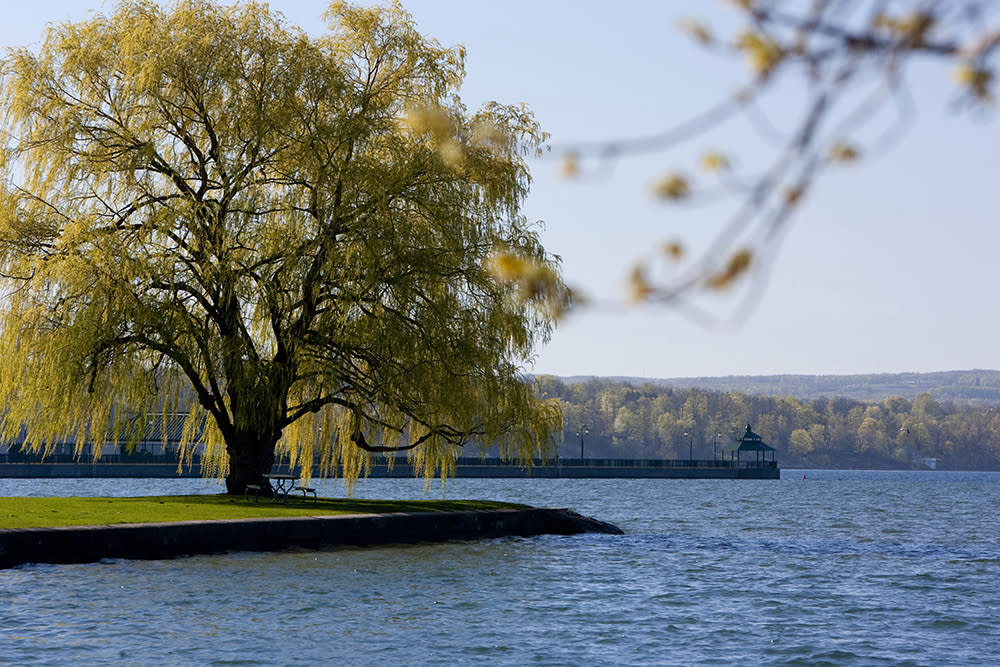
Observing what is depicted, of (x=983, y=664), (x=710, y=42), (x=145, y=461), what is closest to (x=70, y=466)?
(x=145, y=461)

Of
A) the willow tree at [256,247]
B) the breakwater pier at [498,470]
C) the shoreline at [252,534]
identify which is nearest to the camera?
the shoreline at [252,534]

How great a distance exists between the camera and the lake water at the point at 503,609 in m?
15.3

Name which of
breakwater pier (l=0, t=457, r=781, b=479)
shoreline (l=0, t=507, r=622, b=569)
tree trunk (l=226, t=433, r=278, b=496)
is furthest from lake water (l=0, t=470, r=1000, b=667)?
breakwater pier (l=0, t=457, r=781, b=479)

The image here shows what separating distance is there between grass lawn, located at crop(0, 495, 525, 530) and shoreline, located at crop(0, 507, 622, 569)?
0.69 metres

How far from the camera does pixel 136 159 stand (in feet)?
91.8

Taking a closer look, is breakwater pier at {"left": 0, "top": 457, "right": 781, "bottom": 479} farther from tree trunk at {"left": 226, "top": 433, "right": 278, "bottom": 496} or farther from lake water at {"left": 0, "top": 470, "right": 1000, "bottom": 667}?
lake water at {"left": 0, "top": 470, "right": 1000, "bottom": 667}

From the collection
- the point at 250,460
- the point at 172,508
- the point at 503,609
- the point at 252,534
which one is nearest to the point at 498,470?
the point at 250,460

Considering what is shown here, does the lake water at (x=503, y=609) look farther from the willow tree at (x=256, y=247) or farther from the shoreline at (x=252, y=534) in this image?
the willow tree at (x=256, y=247)

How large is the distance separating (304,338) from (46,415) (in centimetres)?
594

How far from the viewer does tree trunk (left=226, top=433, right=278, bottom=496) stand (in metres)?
30.7

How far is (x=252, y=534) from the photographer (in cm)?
2472

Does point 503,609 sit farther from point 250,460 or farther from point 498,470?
point 498,470

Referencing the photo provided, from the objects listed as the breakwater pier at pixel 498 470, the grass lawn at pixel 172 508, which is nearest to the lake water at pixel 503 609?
the grass lawn at pixel 172 508

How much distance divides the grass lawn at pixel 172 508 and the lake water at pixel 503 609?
179 cm
